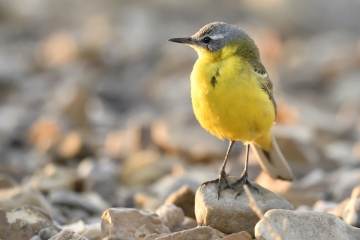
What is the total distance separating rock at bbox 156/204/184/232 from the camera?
21.6ft

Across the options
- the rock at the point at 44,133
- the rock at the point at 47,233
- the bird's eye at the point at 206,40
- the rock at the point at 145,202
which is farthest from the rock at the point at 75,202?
the rock at the point at 44,133

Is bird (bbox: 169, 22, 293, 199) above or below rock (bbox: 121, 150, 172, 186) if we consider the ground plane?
above

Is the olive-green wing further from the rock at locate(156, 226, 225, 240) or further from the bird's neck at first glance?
the rock at locate(156, 226, 225, 240)

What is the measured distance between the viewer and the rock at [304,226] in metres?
5.40

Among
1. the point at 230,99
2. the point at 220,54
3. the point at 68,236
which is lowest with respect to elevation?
the point at 68,236

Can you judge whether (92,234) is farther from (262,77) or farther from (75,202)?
(262,77)

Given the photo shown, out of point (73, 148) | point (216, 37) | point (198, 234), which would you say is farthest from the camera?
point (73, 148)

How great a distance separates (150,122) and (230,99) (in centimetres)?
743

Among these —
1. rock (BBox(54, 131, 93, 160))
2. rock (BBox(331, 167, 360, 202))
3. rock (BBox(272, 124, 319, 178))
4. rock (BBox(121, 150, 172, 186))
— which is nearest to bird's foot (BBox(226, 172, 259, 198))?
rock (BBox(331, 167, 360, 202))

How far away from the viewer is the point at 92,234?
20.7 ft

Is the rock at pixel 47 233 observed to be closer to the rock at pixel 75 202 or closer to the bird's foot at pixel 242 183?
the bird's foot at pixel 242 183

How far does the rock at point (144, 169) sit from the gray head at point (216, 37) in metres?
3.26

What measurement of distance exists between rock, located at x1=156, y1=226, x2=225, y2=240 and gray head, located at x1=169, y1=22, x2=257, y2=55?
2.20 meters

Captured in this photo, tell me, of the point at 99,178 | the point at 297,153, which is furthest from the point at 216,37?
the point at 297,153
